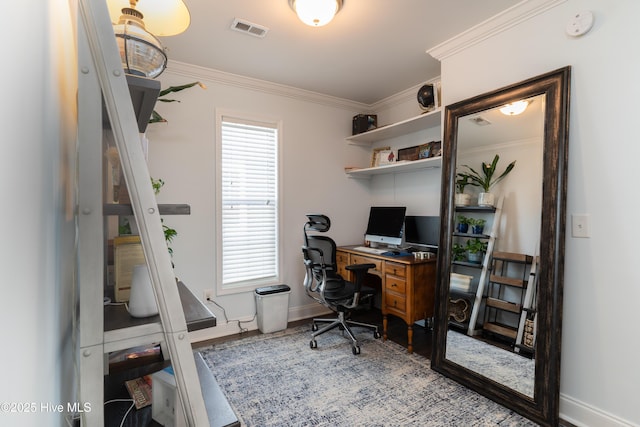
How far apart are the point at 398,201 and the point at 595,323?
2.13m

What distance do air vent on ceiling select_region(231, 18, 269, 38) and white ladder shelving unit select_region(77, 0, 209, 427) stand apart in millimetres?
1812

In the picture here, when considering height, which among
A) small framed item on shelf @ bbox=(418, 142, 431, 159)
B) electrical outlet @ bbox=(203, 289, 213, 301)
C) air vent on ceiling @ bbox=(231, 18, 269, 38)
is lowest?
electrical outlet @ bbox=(203, 289, 213, 301)

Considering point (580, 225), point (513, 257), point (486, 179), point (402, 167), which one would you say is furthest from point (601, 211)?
point (402, 167)

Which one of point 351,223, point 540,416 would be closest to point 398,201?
point 351,223

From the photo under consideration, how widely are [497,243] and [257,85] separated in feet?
8.74

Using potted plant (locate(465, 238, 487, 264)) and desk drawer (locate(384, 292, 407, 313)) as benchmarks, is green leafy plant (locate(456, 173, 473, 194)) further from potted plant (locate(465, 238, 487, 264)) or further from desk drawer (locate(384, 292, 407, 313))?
desk drawer (locate(384, 292, 407, 313))

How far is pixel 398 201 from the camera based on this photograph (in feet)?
11.9

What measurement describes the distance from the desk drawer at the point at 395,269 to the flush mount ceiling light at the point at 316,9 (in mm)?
1993

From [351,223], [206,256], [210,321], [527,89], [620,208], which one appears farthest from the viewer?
[351,223]

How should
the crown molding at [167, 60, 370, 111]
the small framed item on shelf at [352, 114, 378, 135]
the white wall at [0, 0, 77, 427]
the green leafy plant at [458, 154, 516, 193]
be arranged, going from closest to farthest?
the white wall at [0, 0, 77, 427]
the green leafy plant at [458, 154, 516, 193]
the crown molding at [167, 60, 370, 111]
the small framed item on shelf at [352, 114, 378, 135]

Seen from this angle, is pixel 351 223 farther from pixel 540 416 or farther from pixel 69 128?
pixel 69 128

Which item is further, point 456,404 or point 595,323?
point 456,404

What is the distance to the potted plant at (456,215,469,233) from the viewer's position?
2309 mm

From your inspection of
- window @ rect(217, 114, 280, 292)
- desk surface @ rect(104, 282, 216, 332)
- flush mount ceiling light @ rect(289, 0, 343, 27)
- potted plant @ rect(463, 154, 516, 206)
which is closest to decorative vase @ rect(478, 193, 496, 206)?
potted plant @ rect(463, 154, 516, 206)
